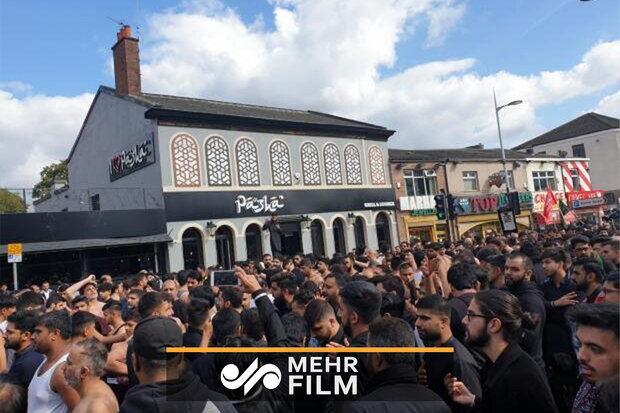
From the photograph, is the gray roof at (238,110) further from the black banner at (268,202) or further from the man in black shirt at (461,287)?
the man in black shirt at (461,287)

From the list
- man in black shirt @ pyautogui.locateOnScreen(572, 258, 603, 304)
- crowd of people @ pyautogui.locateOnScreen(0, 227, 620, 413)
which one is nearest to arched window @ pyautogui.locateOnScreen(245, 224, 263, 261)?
crowd of people @ pyautogui.locateOnScreen(0, 227, 620, 413)

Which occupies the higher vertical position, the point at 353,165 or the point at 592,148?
the point at 592,148

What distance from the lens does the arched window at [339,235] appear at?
22844mm

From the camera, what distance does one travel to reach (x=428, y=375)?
109 inches

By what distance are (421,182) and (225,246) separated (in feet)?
42.4

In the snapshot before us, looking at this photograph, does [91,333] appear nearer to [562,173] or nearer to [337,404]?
[337,404]

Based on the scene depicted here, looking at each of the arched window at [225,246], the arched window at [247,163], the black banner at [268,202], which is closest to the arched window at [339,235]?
the black banner at [268,202]

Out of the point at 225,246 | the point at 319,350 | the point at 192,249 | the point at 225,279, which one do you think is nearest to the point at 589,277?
the point at 319,350

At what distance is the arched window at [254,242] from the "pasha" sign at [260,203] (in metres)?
0.83

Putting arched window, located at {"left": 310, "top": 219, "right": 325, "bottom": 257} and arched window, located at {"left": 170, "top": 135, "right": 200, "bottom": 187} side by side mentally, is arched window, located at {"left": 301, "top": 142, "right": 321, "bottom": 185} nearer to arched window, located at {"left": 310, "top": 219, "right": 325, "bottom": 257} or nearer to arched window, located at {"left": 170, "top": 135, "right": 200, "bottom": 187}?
arched window, located at {"left": 310, "top": 219, "right": 325, "bottom": 257}

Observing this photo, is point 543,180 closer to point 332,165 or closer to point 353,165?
point 353,165

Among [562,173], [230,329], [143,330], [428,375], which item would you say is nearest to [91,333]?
[230,329]

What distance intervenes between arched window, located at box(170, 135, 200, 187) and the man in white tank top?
1478 cm

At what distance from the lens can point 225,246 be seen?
19297mm
